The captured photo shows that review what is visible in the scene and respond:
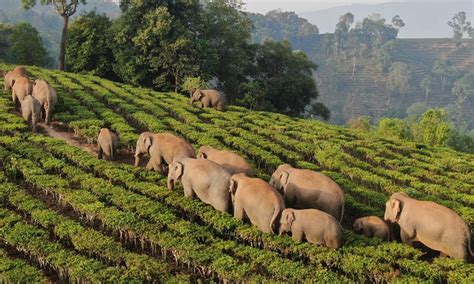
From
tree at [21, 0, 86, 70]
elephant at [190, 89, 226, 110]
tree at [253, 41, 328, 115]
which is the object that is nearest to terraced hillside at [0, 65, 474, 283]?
elephant at [190, 89, 226, 110]

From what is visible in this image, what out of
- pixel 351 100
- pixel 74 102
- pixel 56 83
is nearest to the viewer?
pixel 74 102

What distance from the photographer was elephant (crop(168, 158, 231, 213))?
53.0 ft

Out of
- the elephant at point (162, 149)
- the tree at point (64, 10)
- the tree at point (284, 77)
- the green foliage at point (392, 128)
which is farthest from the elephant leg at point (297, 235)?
the tree at point (64, 10)

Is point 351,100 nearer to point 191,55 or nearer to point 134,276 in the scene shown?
point 191,55

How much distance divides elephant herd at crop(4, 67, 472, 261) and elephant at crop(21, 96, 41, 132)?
8.35 m

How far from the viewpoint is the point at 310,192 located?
16.2 meters

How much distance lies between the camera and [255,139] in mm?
27141

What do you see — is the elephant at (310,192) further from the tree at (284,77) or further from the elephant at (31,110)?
the tree at (284,77)

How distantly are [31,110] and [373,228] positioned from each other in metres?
18.8

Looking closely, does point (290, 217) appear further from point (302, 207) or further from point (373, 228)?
point (373, 228)

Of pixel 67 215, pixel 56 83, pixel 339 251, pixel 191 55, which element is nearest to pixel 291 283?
pixel 339 251

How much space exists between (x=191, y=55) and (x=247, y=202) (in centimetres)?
3302

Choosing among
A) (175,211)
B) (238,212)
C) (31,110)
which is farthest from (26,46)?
(238,212)

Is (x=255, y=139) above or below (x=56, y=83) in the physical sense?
below
